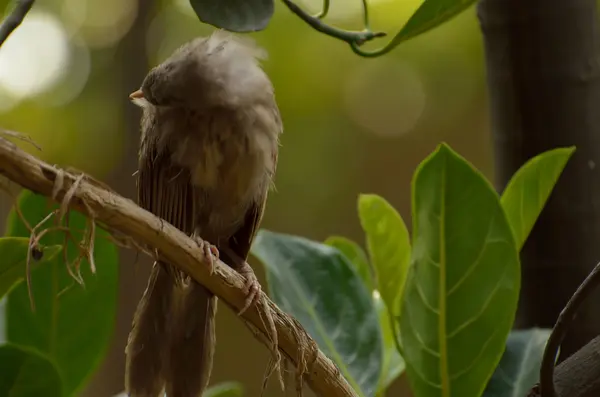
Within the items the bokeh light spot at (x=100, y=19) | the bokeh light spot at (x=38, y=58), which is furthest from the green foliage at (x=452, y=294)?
the bokeh light spot at (x=100, y=19)

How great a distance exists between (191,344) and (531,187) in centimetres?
45

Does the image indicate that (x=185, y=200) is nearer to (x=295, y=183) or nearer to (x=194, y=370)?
(x=194, y=370)

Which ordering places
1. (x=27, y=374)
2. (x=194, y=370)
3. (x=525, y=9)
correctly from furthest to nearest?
(x=525, y=9) < (x=194, y=370) < (x=27, y=374)

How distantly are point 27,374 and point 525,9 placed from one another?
76cm

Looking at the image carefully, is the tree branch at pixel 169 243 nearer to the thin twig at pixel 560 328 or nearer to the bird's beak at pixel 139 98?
the thin twig at pixel 560 328

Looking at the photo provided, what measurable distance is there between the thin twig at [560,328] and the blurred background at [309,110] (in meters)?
1.91

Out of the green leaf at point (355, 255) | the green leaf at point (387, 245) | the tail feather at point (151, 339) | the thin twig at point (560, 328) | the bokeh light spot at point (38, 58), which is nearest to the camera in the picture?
the thin twig at point (560, 328)

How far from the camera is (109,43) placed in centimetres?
270

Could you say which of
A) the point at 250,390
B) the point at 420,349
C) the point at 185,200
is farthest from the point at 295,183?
the point at 420,349

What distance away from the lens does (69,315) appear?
32.8 inches

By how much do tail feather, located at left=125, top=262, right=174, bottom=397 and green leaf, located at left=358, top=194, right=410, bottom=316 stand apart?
0.87 feet

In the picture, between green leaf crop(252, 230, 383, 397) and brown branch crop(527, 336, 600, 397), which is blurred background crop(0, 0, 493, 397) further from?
brown branch crop(527, 336, 600, 397)

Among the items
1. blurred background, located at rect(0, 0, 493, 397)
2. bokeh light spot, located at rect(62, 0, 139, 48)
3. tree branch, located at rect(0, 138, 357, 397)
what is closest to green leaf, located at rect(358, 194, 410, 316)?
tree branch, located at rect(0, 138, 357, 397)

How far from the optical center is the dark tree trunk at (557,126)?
3.15ft
